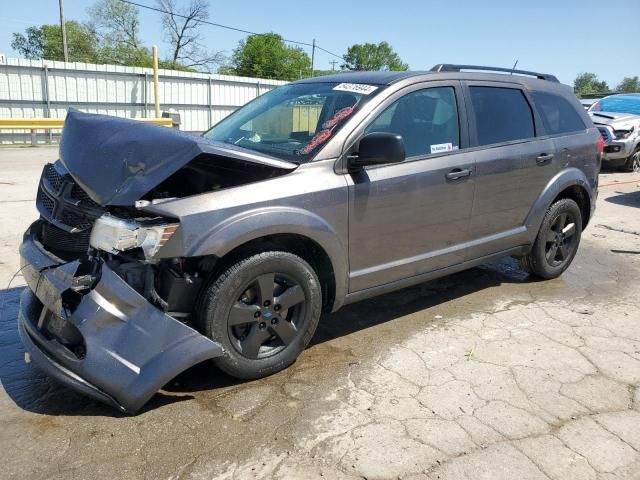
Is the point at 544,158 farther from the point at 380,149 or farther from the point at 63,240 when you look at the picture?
the point at 63,240

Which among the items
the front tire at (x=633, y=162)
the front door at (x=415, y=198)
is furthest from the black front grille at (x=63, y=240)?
the front tire at (x=633, y=162)

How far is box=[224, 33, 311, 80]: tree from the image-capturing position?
199ft

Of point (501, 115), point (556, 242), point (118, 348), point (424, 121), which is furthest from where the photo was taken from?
point (556, 242)

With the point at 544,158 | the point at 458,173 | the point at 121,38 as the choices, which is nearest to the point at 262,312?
the point at 458,173

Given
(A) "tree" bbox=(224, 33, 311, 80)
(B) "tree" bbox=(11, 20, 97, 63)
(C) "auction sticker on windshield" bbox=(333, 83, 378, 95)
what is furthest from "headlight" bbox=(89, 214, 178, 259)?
(A) "tree" bbox=(224, 33, 311, 80)

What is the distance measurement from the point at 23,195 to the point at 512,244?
7184 mm

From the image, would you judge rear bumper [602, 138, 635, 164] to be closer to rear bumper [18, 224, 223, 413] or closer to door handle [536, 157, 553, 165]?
door handle [536, 157, 553, 165]

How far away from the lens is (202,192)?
2869 millimetres

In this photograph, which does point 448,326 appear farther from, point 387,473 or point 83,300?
point 83,300

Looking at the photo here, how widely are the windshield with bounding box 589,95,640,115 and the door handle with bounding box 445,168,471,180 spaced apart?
1184cm

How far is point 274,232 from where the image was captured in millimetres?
2979

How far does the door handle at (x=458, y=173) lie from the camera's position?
3871 millimetres

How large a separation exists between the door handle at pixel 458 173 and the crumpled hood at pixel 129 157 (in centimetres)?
141

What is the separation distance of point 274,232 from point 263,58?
61436 mm
